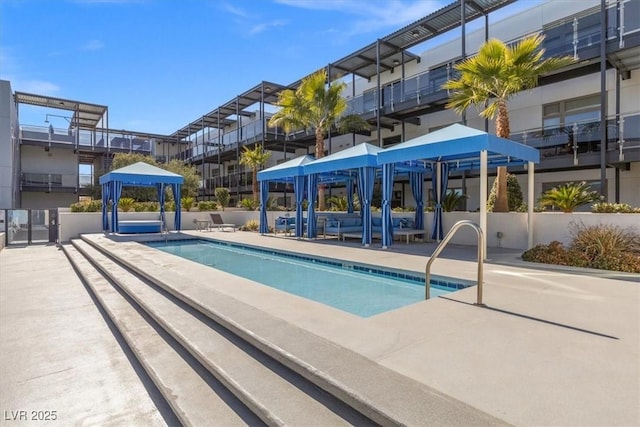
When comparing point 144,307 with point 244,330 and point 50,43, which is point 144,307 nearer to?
point 244,330

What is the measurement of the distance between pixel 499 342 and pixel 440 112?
16.7 metres

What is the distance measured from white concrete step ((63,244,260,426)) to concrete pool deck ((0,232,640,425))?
0.22 metres

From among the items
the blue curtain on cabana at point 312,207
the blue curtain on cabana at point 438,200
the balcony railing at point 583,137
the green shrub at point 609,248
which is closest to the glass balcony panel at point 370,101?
the blue curtain on cabana at point 312,207

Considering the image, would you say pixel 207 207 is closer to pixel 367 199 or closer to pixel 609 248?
pixel 367 199

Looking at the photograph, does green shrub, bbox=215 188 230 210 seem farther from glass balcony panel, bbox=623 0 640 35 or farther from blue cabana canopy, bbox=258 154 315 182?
glass balcony panel, bbox=623 0 640 35

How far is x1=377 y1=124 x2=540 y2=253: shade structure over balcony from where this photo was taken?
815cm

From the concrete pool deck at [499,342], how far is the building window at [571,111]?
1037cm

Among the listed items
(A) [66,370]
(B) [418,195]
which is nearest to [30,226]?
(A) [66,370]

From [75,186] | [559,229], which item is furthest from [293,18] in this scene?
[75,186]

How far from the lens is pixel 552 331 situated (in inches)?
140

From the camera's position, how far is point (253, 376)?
112 inches

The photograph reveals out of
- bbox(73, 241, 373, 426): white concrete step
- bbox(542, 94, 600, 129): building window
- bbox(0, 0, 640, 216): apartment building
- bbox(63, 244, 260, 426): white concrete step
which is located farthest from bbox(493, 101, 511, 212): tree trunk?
bbox(63, 244, 260, 426): white concrete step

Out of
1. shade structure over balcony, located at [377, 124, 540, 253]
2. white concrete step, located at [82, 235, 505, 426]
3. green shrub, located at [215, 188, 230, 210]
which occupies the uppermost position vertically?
shade structure over balcony, located at [377, 124, 540, 253]

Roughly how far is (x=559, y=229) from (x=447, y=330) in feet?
24.7
